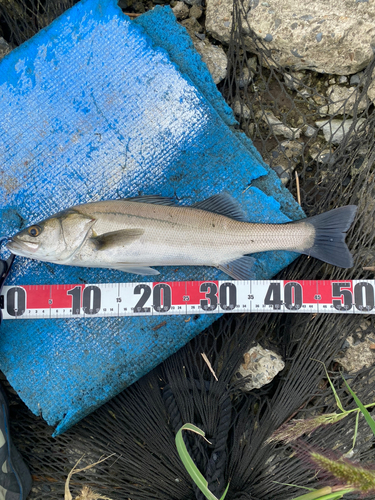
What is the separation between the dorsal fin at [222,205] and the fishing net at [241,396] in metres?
0.45

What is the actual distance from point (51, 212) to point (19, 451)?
211cm

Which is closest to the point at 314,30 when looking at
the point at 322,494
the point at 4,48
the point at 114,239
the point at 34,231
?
the point at 114,239

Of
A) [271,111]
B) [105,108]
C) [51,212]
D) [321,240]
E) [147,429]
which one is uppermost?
[105,108]

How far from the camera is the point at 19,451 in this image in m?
3.29

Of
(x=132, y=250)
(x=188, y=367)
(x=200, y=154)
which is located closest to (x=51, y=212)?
(x=132, y=250)

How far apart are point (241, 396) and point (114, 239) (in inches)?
69.5

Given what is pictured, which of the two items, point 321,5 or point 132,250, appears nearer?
point 132,250

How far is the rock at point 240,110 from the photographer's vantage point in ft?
11.2

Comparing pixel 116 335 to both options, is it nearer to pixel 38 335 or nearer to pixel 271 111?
pixel 38 335

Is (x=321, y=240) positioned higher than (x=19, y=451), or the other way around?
(x=321, y=240)

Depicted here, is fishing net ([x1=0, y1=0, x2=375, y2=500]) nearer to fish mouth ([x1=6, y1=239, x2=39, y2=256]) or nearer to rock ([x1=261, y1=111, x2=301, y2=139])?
rock ([x1=261, y1=111, x2=301, y2=139])

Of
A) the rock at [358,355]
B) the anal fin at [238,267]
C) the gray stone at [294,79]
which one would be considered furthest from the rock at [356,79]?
the rock at [358,355]

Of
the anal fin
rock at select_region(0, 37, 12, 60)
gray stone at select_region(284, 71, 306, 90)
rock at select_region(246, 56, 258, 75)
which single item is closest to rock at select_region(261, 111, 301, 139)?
gray stone at select_region(284, 71, 306, 90)

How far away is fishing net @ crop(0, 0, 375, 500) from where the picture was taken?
302 centimetres
